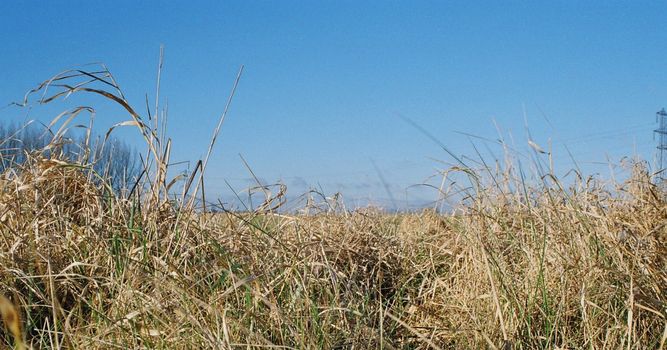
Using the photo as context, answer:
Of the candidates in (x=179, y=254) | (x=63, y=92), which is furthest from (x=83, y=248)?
(x=63, y=92)

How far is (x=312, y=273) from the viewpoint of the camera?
251cm

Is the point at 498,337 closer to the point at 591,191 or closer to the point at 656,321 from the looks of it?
the point at 656,321

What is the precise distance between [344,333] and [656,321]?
3.64 feet

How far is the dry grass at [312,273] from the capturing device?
191 centimetres

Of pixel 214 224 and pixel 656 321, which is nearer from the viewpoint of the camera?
pixel 656 321

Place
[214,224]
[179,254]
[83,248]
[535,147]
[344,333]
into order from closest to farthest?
1. [344,333]
2. [179,254]
3. [83,248]
4. [535,147]
5. [214,224]

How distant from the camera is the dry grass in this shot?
6.26 ft

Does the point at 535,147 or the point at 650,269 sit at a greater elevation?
the point at 535,147

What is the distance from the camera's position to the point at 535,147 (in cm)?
280

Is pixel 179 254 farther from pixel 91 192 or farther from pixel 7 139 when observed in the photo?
pixel 7 139

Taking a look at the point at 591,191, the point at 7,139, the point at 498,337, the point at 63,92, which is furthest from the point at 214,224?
the point at 591,191

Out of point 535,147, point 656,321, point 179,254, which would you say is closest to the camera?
point 656,321

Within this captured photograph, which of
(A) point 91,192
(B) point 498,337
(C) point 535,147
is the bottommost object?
(B) point 498,337

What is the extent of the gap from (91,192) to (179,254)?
0.71 m
